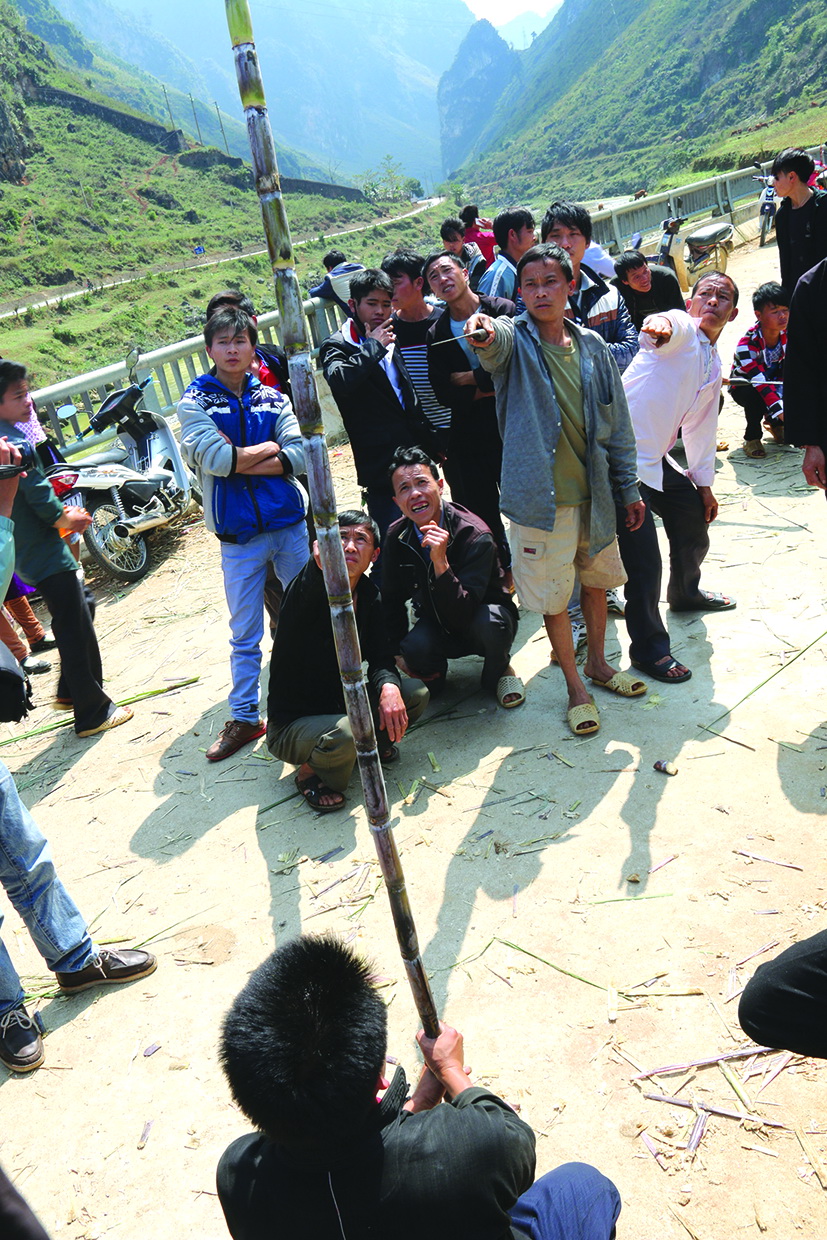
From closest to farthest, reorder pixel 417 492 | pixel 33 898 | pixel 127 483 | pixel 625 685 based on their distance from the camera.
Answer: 1. pixel 33 898
2. pixel 417 492
3. pixel 625 685
4. pixel 127 483

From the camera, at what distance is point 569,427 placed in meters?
4.00

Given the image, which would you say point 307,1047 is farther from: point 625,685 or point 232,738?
point 232,738

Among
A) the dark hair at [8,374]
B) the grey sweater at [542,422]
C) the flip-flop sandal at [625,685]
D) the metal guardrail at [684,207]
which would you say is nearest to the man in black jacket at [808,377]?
the grey sweater at [542,422]

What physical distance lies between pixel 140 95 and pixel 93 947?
203536mm

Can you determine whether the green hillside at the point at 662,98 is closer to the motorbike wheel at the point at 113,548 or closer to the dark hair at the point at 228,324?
the motorbike wheel at the point at 113,548

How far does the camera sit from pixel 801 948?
72.9 inches

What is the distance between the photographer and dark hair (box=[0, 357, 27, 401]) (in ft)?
15.6

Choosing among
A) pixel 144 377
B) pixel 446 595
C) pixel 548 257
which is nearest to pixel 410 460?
pixel 446 595

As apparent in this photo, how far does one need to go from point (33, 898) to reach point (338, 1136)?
1992 mm

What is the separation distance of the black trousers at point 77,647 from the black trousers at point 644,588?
10.5ft

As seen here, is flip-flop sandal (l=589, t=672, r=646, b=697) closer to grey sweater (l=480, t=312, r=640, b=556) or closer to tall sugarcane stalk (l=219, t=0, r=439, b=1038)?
grey sweater (l=480, t=312, r=640, b=556)

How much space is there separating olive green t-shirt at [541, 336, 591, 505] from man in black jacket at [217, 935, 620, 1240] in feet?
9.01

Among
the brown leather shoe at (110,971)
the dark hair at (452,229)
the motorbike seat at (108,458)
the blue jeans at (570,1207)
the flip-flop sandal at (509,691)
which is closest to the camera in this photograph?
the blue jeans at (570,1207)

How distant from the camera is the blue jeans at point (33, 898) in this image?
9.96 ft
